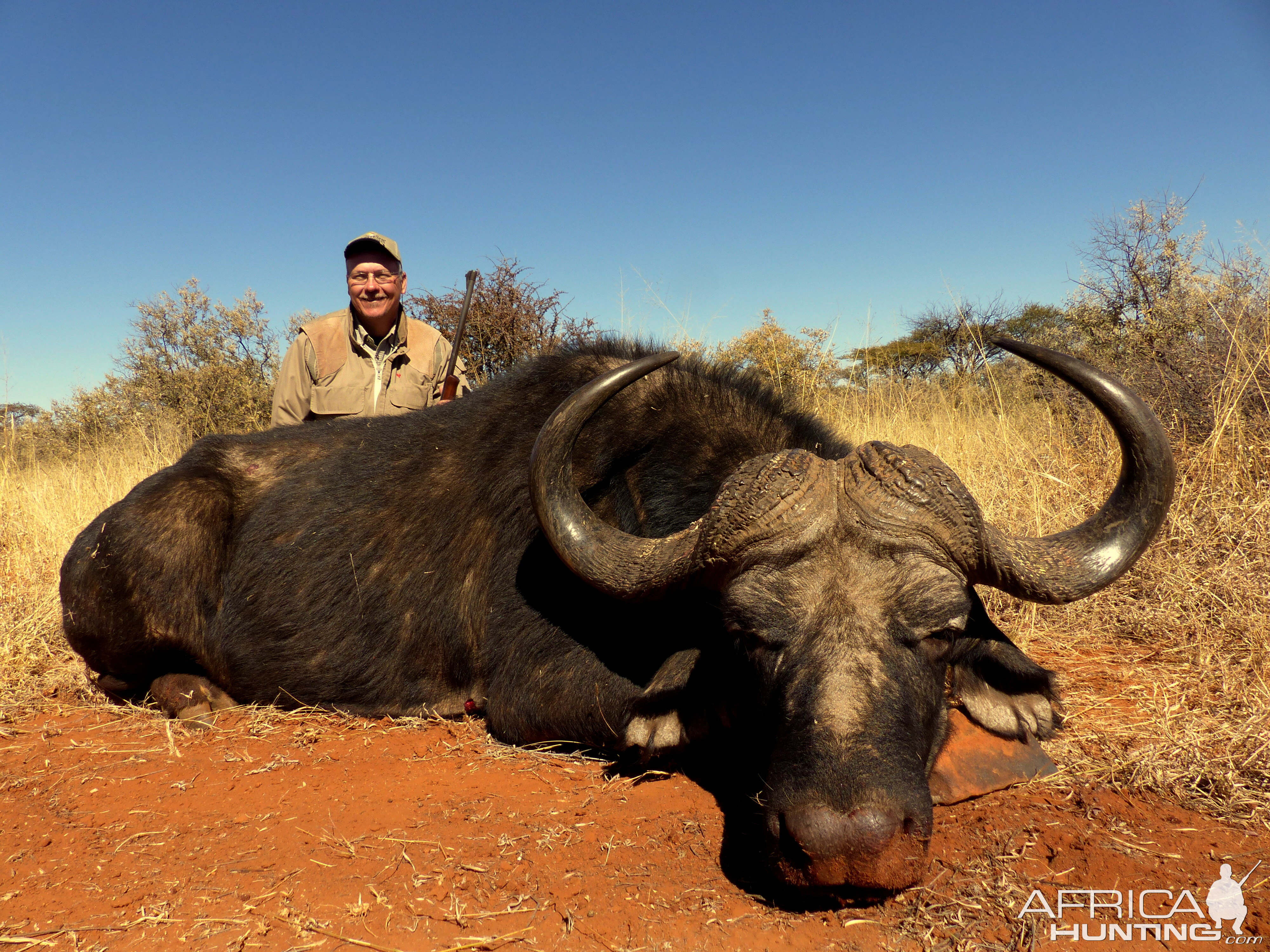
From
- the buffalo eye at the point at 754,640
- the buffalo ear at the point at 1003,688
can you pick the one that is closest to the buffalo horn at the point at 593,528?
the buffalo eye at the point at 754,640

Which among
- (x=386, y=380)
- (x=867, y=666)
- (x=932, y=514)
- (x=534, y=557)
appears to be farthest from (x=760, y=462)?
(x=386, y=380)

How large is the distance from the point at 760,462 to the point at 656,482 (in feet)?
2.74

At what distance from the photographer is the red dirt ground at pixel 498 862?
2260mm

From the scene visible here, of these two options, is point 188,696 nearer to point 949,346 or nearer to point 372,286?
point 372,286

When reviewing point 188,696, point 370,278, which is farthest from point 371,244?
point 188,696

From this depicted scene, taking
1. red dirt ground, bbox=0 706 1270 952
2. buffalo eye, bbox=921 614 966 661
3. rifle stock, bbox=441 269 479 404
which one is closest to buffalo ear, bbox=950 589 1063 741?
red dirt ground, bbox=0 706 1270 952

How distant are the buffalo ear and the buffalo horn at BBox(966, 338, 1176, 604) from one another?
1.10 ft

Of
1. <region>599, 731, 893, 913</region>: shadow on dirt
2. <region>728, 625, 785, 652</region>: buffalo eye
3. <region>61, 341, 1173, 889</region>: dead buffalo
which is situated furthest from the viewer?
<region>728, 625, 785, 652</region>: buffalo eye

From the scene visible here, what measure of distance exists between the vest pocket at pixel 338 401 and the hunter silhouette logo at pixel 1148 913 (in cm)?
606

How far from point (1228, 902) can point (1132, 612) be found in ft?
8.70

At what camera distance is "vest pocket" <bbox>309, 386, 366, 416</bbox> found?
6668mm

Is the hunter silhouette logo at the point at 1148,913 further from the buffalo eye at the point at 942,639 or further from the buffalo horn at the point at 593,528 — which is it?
the buffalo horn at the point at 593,528

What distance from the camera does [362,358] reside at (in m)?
6.85

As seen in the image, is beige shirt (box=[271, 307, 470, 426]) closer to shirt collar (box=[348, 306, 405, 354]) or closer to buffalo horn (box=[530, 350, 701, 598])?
shirt collar (box=[348, 306, 405, 354])
